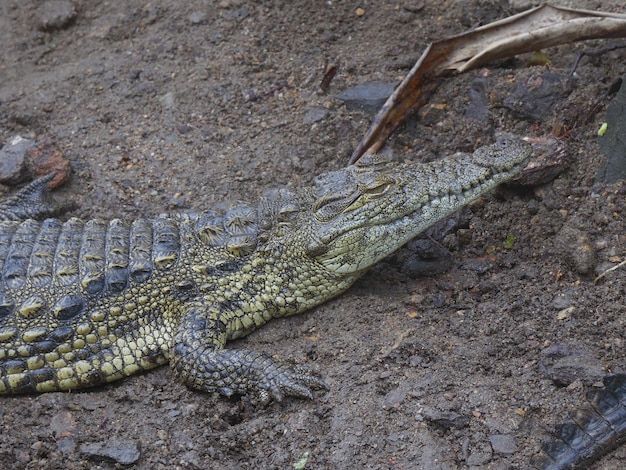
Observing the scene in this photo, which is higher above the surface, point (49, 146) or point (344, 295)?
point (49, 146)

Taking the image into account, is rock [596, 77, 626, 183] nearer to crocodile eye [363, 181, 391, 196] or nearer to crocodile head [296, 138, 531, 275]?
crocodile head [296, 138, 531, 275]

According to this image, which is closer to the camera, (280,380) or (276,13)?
(280,380)

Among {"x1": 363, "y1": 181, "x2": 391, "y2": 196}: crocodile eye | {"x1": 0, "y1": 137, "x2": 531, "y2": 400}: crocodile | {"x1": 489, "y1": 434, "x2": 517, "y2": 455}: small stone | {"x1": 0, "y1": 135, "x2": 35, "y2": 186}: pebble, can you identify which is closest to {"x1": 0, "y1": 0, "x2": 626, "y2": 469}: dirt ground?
{"x1": 489, "y1": 434, "x2": 517, "y2": 455}: small stone

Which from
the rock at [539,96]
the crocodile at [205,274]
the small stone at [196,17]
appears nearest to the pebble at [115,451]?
the crocodile at [205,274]

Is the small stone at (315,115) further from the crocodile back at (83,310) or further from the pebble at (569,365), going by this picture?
the pebble at (569,365)

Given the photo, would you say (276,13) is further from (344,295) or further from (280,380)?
(280,380)

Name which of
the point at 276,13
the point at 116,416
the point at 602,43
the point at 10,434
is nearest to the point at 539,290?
the point at 602,43

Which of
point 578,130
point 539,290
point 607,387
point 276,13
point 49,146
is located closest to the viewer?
point 607,387
